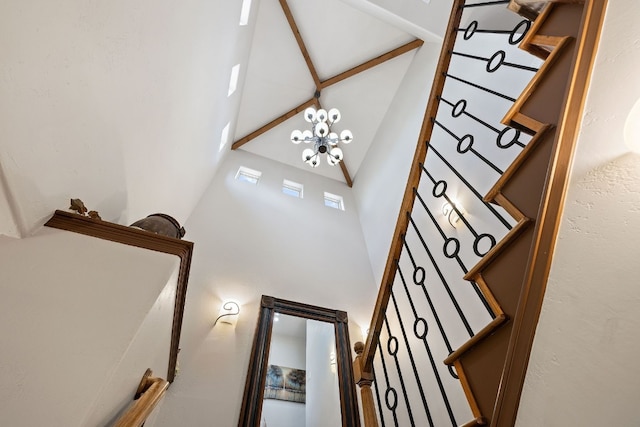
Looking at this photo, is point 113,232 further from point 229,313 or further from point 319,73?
point 319,73

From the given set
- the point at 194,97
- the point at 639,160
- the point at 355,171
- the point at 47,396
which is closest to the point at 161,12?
the point at 194,97

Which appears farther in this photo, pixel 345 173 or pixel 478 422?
pixel 345 173

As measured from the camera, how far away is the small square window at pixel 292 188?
6.43m

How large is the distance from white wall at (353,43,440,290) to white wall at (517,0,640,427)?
403 cm

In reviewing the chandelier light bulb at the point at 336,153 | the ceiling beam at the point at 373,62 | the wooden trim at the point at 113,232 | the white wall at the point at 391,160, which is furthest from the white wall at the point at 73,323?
the ceiling beam at the point at 373,62

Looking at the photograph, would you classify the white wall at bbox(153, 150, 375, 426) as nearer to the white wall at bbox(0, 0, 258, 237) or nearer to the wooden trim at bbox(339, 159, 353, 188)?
the wooden trim at bbox(339, 159, 353, 188)

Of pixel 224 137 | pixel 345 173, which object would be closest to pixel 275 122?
pixel 224 137

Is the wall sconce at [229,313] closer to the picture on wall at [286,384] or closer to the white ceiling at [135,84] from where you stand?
the picture on wall at [286,384]

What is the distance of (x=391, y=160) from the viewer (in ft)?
19.7

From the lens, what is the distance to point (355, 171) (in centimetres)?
A: 757

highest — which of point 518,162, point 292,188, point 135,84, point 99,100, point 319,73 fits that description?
point 319,73

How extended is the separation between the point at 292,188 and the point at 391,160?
2.07 m

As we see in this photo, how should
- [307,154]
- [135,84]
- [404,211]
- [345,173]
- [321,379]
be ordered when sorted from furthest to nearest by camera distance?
[345,173] < [307,154] < [321,379] < [135,84] < [404,211]

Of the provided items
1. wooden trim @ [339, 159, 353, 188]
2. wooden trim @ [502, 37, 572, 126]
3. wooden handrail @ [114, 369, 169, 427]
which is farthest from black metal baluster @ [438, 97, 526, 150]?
wooden trim @ [339, 159, 353, 188]
